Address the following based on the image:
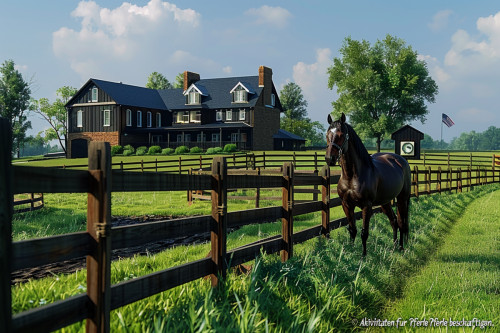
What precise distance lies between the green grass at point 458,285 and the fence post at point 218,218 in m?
2.31

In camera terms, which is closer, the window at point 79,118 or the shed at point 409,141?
the shed at point 409,141

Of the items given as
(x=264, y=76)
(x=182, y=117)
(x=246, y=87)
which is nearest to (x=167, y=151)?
(x=182, y=117)

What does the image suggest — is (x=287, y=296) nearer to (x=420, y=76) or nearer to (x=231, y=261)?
(x=231, y=261)

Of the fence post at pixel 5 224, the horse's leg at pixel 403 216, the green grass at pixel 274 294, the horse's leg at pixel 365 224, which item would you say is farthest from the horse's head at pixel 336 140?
the fence post at pixel 5 224

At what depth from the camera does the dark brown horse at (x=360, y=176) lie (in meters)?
7.86

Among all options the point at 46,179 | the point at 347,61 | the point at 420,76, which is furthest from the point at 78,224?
the point at 420,76

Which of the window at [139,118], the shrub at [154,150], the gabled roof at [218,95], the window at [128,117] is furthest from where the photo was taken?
the window at [139,118]

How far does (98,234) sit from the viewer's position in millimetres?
3482

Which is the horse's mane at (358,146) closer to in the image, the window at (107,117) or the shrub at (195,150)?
the shrub at (195,150)

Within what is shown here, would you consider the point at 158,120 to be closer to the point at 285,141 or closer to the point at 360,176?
the point at 285,141

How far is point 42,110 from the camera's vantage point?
261 ft

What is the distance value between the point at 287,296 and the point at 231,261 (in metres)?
0.81

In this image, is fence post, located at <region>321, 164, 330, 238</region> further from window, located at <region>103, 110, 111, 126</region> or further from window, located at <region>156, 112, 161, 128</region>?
window, located at <region>156, 112, 161, 128</region>

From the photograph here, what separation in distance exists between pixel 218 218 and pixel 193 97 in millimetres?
57276
